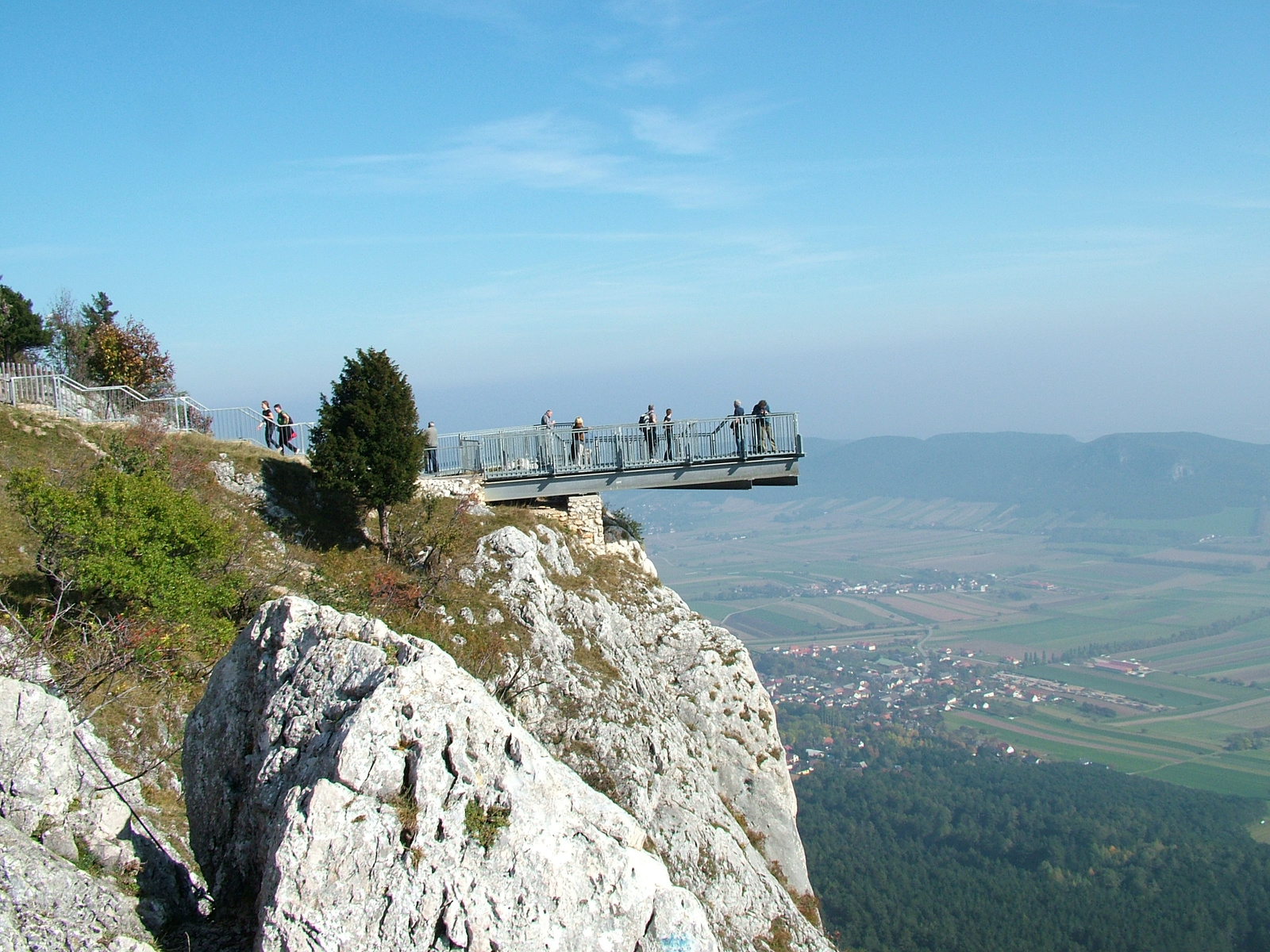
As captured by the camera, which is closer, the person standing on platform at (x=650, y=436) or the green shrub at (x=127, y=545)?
the green shrub at (x=127, y=545)

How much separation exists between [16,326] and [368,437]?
18885 mm

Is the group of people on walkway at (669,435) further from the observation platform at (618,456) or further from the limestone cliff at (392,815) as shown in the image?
the limestone cliff at (392,815)

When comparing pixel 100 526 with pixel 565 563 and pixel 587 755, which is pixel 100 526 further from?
pixel 565 563

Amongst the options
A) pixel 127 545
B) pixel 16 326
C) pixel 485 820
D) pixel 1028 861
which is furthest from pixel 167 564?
pixel 1028 861

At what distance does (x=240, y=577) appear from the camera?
17188 mm

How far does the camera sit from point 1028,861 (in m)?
62.8

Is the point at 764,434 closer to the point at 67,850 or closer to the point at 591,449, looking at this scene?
the point at 591,449

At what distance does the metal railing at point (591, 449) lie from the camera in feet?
83.4

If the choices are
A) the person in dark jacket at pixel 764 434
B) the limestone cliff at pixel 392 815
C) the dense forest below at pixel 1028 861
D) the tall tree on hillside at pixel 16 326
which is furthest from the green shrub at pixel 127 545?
the dense forest below at pixel 1028 861

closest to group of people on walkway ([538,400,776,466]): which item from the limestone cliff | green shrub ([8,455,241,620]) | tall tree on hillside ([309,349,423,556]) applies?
tall tree on hillside ([309,349,423,556])

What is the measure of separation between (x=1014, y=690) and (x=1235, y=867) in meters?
62.2

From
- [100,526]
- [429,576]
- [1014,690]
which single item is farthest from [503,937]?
[1014,690]

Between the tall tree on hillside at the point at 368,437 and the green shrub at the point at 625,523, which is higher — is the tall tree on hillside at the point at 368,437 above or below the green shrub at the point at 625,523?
above

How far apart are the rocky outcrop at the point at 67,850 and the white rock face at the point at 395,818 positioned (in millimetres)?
529
